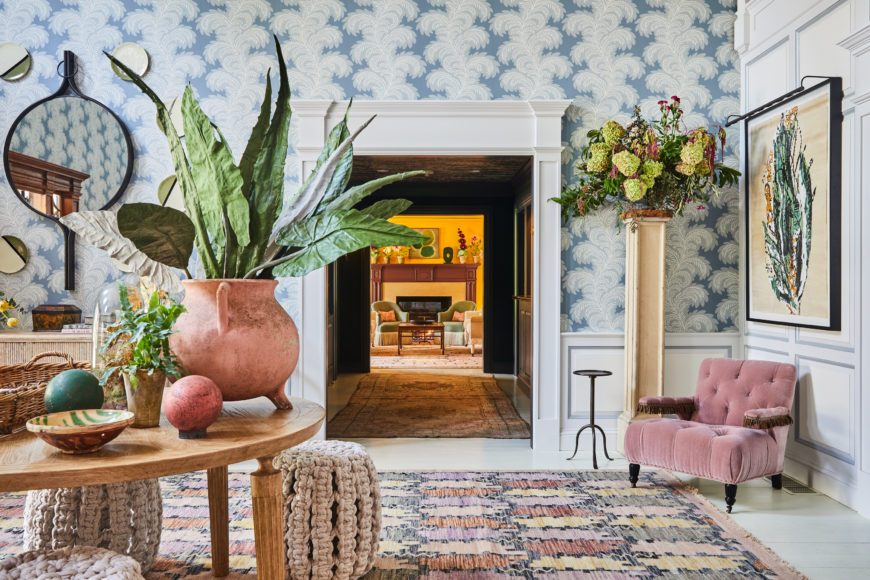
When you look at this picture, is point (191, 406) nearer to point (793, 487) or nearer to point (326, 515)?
point (326, 515)

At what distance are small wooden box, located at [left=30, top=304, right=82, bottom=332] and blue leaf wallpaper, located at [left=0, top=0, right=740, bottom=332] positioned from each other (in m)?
0.17

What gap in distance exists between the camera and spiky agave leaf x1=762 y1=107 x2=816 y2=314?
11.9 ft

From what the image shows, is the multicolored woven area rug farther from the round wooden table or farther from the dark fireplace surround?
the round wooden table

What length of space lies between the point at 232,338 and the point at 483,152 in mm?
3105

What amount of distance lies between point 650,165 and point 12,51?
4.33 m

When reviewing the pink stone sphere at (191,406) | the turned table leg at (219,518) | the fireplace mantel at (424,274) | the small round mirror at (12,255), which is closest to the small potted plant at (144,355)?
the pink stone sphere at (191,406)

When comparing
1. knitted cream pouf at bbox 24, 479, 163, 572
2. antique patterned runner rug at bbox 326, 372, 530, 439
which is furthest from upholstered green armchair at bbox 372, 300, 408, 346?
knitted cream pouf at bbox 24, 479, 163, 572

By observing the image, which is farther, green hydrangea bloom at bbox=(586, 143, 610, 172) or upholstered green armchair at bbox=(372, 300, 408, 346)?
upholstered green armchair at bbox=(372, 300, 408, 346)

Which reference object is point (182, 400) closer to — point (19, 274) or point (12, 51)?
point (19, 274)

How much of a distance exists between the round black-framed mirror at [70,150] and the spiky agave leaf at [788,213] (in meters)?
4.22

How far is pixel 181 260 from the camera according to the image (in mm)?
1723

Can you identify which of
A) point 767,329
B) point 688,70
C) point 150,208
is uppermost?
point 688,70

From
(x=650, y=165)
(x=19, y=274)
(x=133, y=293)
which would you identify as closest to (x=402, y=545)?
(x=133, y=293)

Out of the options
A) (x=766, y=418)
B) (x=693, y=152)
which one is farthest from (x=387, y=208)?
(x=693, y=152)
